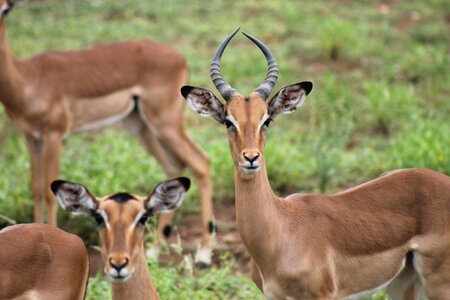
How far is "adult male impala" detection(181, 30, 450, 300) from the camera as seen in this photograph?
4918mm

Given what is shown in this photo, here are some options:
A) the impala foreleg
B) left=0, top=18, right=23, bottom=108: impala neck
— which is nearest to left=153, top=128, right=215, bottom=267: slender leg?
the impala foreleg

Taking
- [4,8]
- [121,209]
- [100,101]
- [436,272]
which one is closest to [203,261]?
[100,101]

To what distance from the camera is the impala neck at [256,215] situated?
16.2 ft

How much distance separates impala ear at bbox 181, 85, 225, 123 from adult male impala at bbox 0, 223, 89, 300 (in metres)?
0.93

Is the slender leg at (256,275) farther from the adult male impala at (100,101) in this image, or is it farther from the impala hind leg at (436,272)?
the adult male impala at (100,101)

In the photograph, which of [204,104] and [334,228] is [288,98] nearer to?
[204,104]

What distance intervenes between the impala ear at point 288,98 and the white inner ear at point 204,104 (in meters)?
0.29

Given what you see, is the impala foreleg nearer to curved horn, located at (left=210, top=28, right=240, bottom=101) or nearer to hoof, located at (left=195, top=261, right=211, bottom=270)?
hoof, located at (left=195, top=261, right=211, bottom=270)

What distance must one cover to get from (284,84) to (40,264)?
5706 millimetres

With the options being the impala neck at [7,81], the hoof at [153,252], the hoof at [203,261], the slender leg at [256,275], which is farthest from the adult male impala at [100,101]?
the slender leg at [256,275]

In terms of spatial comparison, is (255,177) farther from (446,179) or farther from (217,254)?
(217,254)

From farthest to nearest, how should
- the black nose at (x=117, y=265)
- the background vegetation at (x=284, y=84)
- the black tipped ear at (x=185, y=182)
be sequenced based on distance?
the background vegetation at (x=284, y=84), the black tipped ear at (x=185, y=182), the black nose at (x=117, y=265)

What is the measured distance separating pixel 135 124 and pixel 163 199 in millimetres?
3373

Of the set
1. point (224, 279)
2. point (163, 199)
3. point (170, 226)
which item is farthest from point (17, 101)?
point (163, 199)
